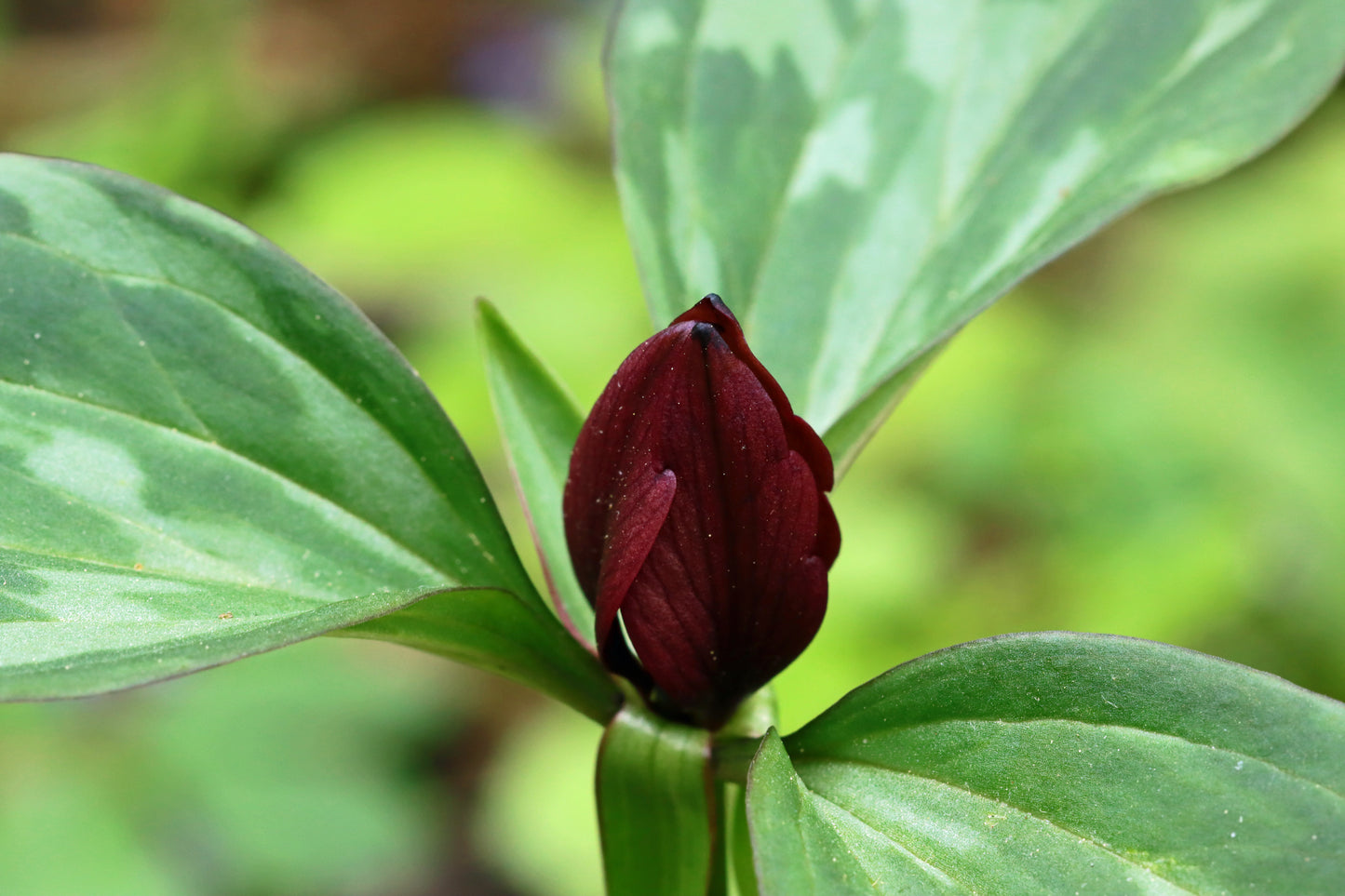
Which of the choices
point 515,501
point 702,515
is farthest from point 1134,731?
point 515,501

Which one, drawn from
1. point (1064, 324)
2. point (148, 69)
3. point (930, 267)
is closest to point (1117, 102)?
point (930, 267)

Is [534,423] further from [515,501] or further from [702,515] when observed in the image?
[515,501]

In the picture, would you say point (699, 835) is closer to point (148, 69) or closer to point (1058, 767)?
point (1058, 767)

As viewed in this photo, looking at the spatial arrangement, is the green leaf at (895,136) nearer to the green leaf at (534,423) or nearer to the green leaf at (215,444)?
the green leaf at (534,423)

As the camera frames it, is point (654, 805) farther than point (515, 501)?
No

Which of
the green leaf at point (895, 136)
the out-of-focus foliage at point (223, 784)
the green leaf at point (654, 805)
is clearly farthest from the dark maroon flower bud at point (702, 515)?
the out-of-focus foliage at point (223, 784)

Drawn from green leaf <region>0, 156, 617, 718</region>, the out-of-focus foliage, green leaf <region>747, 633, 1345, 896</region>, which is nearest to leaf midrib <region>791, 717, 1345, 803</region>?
green leaf <region>747, 633, 1345, 896</region>

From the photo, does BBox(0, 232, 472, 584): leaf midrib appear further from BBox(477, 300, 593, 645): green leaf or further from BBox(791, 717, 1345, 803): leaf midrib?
BBox(791, 717, 1345, 803): leaf midrib
